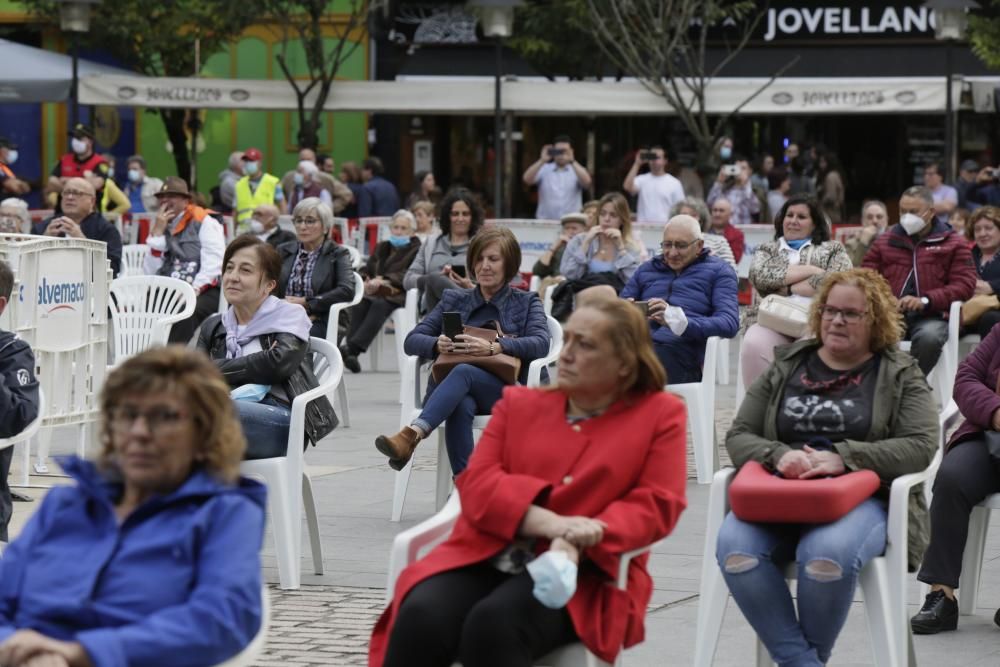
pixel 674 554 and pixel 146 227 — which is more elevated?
pixel 146 227

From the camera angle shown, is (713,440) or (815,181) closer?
(713,440)

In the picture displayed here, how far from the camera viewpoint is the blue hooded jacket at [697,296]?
33.2ft

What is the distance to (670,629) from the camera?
672 centimetres

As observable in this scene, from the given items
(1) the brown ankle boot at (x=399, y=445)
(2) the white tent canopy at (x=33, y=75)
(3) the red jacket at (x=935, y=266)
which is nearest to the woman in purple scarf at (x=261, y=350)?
(1) the brown ankle boot at (x=399, y=445)

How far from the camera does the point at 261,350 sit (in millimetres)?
7742

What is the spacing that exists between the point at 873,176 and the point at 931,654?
25.2m

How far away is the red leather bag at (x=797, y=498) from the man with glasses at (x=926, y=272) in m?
6.47

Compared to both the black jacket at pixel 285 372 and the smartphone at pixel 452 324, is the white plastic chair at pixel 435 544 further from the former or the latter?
the smartphone at pixel 452 324

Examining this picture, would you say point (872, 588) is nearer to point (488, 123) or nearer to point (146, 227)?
point (146, 227)

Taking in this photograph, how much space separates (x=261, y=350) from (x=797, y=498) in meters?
2.90

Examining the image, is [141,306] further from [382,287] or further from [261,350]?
[261,350]

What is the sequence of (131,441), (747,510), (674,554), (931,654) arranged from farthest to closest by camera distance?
(674,554) → (931,654) → (747,510) → (131,441)

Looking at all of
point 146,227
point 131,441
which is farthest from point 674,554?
point 146,227

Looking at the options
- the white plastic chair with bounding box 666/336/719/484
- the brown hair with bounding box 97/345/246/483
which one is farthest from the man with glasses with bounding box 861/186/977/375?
the brown hair with bounding box 97/345/246/483
